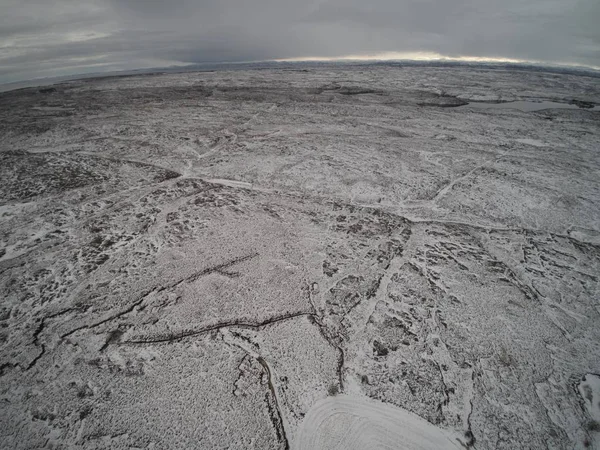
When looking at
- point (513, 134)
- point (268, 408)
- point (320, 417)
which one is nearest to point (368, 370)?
A: point (320, 417)

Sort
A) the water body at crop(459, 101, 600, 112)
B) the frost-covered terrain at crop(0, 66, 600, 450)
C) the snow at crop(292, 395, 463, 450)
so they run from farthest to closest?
the water body at crop(459, 101, 600, 112), the frost-covered terrain at crop(0, 66, 600, 450), the snow at crop(292, 395, 463, 450)

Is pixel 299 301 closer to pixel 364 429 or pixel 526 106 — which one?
pixel 364 429

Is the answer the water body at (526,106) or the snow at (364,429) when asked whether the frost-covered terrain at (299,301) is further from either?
the water body at (526,106)

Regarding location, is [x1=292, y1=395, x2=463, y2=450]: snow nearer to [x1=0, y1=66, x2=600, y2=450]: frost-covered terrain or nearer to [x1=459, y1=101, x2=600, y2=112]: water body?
[x1=0, y1=66, x2=600, y2=450]: frost-covered terrain

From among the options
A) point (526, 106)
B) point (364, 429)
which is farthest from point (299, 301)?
point (526, 106)

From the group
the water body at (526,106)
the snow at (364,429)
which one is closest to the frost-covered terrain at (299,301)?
the snow at (364,429)

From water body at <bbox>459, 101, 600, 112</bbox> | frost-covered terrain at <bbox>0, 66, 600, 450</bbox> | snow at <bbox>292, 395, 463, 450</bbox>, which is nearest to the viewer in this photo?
snow at <bbox>292, 395, 463, 450</bbox>

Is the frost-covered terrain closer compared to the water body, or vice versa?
the frost-covered terrain

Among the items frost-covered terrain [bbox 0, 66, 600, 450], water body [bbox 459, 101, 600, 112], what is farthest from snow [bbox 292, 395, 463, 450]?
water body [bbox 459, 101, 600, 112]
